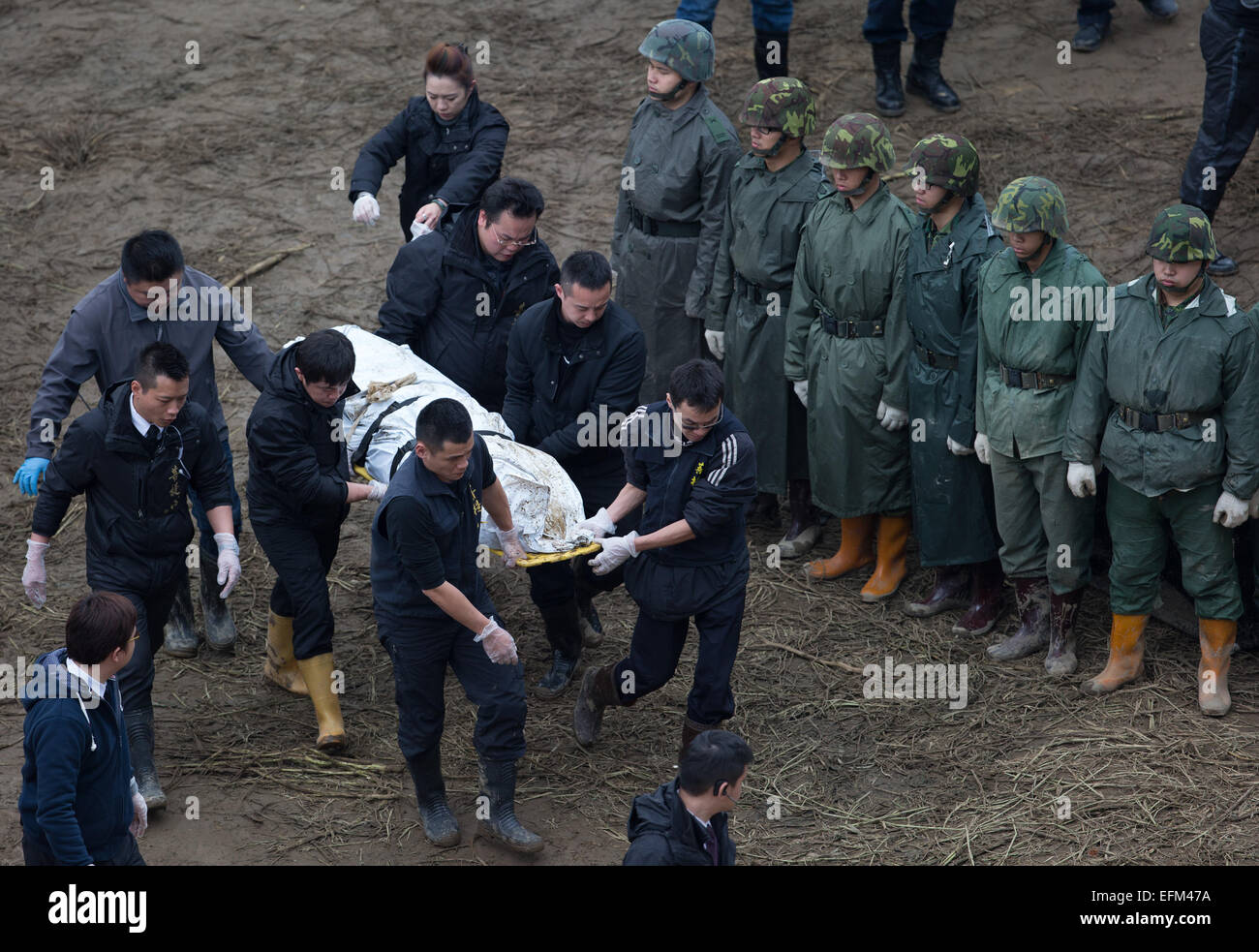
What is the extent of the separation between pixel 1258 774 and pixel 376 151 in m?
4.98

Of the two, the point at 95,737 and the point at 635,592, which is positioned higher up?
the point at 95,737

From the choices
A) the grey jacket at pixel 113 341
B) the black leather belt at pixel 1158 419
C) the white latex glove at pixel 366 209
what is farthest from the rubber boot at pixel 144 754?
the black leather belt at pixel 1158 419

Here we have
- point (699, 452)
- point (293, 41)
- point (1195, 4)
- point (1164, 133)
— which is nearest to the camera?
point (699, 452)

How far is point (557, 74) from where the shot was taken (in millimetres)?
11367

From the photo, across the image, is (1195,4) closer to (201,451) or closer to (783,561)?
(783,561)

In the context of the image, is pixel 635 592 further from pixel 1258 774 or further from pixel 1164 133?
pixel 1164 133

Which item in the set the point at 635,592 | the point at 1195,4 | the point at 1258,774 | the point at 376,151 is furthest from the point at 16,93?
the point at 1258,774

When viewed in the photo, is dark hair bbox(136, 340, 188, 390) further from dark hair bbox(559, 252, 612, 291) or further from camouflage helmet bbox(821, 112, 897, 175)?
camouflage helmet bbox(821, 112, 897, 175)

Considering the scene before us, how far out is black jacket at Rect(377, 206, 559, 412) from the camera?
6266mm

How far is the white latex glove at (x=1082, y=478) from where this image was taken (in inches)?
227

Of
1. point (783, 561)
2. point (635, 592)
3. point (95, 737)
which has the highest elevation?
point (95, 737)

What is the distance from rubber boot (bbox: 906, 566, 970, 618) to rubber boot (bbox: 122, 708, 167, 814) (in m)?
3.38

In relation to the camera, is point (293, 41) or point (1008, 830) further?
point (293, 41)

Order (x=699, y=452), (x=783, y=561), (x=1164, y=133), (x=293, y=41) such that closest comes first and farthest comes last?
(x=699, y=452)
(x=783, y=561)
(x=1164, y=133)
(x=293, y=41)
